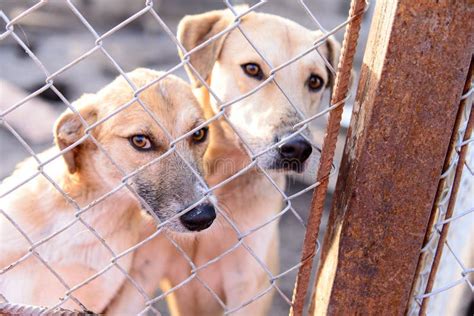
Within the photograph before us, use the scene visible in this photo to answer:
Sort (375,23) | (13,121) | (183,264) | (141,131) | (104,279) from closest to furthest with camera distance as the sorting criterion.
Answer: (375,23) → (141,131) → (104,279) → (183,264) → (13,121)

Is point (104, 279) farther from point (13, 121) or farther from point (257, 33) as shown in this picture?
point (13, 121)

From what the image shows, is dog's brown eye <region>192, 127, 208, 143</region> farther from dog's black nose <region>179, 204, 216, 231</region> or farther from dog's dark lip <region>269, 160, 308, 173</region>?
dog's black nose <region>179, 204, 216, 231</region>

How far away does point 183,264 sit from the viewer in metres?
3.11

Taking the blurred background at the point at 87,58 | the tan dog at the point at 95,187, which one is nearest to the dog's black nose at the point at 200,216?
the tan dog at the point at 95,187

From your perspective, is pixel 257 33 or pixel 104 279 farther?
pixel 257 33

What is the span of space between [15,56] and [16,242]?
566 centimetres

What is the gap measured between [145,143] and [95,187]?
33 centimetres

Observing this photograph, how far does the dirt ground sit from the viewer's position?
18.5ft

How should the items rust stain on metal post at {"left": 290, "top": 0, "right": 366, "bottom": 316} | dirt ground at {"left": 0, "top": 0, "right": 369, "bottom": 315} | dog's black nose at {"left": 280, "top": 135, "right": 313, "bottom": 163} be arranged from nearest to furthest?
rust stain on metal post at {"left": 290, "top": 0, "right": 366, "bottom": 316} → dog's black nose at {"left": 280, "top": 135, "right": 313, "bottom": 163} → dirt ground at {"left": 0, "top": 0, "right": 369, "bottom": 315}

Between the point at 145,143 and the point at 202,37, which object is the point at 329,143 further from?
the point at 202,37

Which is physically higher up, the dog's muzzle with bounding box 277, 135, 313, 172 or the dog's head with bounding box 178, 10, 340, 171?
the dog's head with bounding box 178, 10, 340, 171

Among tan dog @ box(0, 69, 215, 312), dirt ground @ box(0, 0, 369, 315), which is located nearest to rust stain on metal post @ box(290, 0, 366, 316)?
tan dog @ box(0, 69, 215, 312)

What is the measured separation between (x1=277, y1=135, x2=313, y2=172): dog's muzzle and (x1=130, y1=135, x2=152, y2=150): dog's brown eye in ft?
1.79

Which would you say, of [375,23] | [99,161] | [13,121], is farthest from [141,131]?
[13,121]
